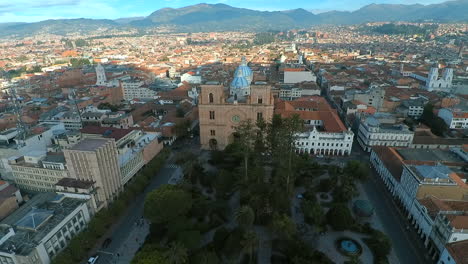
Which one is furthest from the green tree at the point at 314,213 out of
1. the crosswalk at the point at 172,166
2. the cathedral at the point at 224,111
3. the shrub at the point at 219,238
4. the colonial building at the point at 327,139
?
the crosswalk at the point at 172,166

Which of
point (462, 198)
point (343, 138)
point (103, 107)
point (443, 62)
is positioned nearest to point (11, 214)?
point (103, 107)

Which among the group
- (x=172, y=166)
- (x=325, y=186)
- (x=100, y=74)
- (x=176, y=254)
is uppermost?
(x=100, y=74)

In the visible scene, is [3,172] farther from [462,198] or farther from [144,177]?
[462,198]

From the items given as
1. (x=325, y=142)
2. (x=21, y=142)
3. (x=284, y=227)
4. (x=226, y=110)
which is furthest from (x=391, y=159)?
(x=21, y=142)

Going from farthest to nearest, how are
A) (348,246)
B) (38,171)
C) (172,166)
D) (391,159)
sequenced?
1. (172,166)
2. (391,159)
3. (38,171)
4. (348,246)

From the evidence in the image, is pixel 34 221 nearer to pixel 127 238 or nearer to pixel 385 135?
pixel 127 238

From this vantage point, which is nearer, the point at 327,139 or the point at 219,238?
the point at 219,238

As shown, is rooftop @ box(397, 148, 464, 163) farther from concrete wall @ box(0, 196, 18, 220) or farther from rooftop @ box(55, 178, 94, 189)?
concrete wall @ box(0, 196, 18, 220)
